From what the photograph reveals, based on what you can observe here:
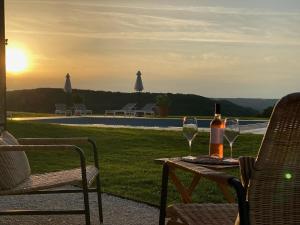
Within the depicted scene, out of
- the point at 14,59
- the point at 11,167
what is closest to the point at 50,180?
the point at 11,167

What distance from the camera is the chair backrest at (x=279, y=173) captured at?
197 cm

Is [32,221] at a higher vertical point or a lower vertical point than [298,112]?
lower

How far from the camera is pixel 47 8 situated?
1149 cm

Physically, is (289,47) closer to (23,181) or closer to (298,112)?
(23,181)

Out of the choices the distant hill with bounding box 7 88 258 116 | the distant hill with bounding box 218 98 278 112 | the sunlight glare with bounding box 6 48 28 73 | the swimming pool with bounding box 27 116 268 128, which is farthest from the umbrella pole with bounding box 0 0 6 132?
the distant hill with bounding box 218 98 278 112

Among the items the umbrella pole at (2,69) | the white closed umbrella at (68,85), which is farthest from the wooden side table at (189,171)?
the white closed umbrella at (68,85)

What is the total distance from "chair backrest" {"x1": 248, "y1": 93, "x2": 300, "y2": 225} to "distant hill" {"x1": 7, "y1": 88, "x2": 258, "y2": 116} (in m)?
26.5

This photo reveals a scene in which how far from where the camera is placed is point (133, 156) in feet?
27.3

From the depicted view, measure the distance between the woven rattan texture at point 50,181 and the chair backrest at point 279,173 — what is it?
59.6 inches

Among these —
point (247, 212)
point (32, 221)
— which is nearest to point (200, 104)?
point (32, 221)

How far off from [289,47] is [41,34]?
5720 millimetres

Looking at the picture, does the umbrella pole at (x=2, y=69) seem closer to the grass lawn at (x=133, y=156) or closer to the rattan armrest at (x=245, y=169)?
the grass lawn at (x=133, y=156)

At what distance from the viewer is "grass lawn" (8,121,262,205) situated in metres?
5.41

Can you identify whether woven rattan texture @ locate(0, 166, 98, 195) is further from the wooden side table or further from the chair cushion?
the wooden side table
